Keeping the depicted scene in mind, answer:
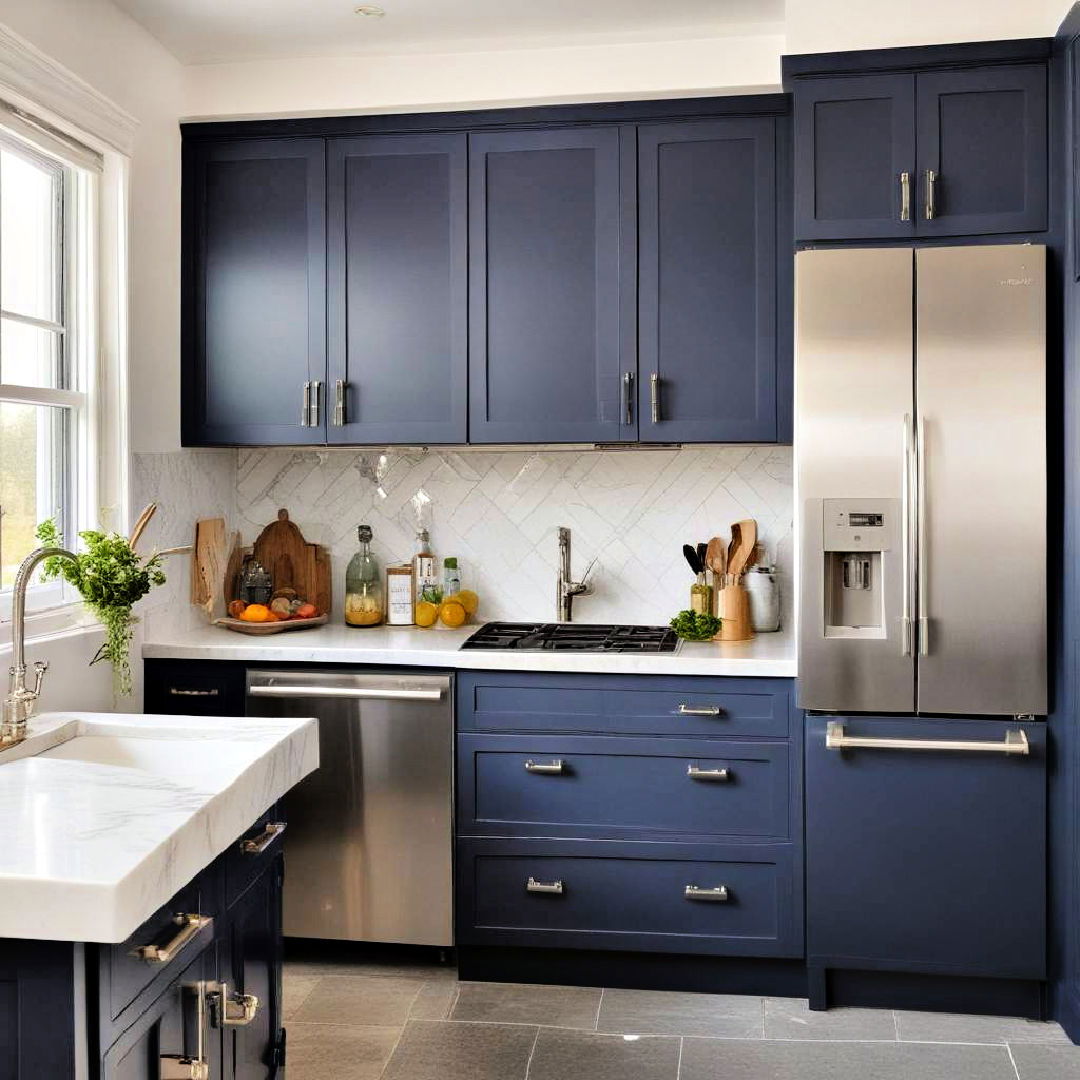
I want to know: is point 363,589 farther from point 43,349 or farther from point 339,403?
point 43,349

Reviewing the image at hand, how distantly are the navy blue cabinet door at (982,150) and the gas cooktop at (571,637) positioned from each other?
1.34m

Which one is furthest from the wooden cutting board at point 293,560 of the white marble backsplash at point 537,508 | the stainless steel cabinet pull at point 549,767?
the stainless steel cabinet pull at point 549,767

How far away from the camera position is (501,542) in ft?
12.8

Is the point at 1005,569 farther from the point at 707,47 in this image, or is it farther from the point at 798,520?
the point at 707,47

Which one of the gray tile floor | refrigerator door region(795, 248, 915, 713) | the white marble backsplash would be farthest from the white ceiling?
the gray tile floor

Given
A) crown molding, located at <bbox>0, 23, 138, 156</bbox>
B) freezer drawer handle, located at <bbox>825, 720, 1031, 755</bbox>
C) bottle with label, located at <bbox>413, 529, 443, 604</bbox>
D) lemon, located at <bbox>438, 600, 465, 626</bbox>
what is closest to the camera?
→ crown molding, located at <bbox>0, 23, 138, 156</bbox>

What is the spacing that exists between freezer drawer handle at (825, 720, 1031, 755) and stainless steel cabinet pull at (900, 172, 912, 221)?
132 centimetres

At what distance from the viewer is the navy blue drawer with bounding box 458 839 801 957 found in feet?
10.3

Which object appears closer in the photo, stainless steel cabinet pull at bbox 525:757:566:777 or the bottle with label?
stainless steel cabinet pull at bbox 525:757:566:777

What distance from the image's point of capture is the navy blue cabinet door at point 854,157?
3.02m

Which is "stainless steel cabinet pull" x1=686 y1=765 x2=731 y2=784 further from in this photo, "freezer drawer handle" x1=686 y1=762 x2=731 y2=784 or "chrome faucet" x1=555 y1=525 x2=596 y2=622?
"chrome faucet" x1=555 y1=525 x2=596 y2=622

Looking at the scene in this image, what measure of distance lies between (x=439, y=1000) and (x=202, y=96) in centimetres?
275

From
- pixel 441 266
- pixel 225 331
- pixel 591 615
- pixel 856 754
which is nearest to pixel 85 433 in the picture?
pixel 225 331

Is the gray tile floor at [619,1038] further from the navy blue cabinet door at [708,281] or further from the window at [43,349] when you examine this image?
the navy blue cabinet door at [708,281]
